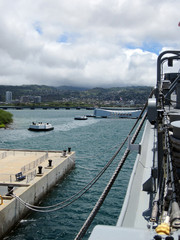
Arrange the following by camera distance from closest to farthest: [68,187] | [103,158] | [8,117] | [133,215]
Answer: [133,215], [68,187], [103,158], [8,117]

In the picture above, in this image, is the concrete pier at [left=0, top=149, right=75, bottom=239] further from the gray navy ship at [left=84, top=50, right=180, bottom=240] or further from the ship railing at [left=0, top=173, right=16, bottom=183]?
the gray navy ship at [left=84, top=50, right=180, bottom=240]

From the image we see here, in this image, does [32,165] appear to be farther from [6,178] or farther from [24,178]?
[24,178]

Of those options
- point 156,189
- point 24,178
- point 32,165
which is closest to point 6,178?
point 24,178

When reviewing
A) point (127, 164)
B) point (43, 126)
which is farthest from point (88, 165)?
point (43, 126)

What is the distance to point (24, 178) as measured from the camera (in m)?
19.5

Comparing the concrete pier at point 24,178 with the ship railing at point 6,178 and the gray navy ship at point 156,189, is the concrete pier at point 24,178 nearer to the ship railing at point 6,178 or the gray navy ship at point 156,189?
the ship railing at point 6,178

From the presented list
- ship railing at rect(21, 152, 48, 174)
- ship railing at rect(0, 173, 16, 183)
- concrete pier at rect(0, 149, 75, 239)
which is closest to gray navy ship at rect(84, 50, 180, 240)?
concrete pier at rect(0, 149, 75, 239)

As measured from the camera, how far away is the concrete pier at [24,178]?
47.7ft

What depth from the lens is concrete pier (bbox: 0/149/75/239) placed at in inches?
572

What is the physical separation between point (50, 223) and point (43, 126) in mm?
54154

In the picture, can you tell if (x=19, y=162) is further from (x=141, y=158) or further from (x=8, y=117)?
(x=8, y=117)

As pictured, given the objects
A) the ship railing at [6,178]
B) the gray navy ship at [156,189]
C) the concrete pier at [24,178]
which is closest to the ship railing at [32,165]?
the concrete pier at [24,178]

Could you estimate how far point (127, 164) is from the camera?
3083 centimetres

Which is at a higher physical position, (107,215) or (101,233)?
(101,233)
